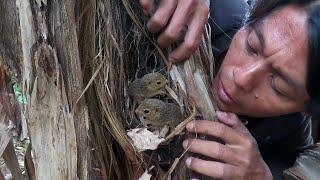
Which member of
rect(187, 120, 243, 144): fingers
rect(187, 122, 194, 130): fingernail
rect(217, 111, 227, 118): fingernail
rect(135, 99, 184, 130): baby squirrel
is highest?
rect(135, 99, 184, 130): baby squirrel

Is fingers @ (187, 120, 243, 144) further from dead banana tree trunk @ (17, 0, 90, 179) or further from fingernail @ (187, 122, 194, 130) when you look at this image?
dead banana tree trunk @ (17, 0, 90, 179)

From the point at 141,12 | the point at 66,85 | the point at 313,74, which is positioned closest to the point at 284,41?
the point at 313,74

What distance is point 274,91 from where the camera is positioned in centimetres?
86

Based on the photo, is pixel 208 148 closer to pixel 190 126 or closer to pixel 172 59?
pixel 190 126

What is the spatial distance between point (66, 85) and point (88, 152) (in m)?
0.13

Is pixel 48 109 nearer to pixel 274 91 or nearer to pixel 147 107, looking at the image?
pixel 147 107

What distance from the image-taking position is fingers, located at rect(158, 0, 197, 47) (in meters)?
0.78

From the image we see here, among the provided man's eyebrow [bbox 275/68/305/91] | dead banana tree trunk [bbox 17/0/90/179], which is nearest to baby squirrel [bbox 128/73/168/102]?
dead banana tree trunk [bbox 17/0/90/179]

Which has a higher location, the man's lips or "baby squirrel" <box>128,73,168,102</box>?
"baby squirrel" <box>128,73,168,102</box>

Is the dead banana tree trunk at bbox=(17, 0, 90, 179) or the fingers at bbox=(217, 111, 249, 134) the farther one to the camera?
the fingers at bbox=(217, 111, 249, 134)

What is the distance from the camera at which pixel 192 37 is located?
79 cm

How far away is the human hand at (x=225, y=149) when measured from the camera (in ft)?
2.65

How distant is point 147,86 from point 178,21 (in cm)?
13

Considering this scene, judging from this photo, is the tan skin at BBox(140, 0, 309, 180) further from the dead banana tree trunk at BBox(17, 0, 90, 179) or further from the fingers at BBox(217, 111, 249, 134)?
the dead banana tree trunk at BBox(17, 0, 90, 179)
